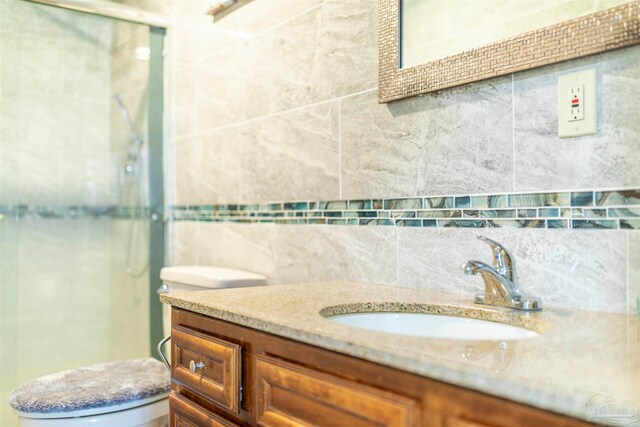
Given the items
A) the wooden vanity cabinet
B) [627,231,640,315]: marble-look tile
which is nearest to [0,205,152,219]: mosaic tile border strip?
the wooden vanity cabinet

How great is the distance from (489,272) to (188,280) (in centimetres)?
120

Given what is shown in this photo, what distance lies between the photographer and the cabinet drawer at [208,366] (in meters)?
1.08

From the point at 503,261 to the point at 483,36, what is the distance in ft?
1.64

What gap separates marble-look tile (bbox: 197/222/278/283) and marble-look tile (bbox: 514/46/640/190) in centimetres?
98

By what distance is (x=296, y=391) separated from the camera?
91cm

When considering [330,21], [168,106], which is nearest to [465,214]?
[330,21]

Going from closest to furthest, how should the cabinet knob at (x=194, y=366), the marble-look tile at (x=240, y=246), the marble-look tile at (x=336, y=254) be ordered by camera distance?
the cabinet knob at (x=194, y=366), the marble-look tile at (x=336, y=254), the marble-look tile at (x=240, y=246)

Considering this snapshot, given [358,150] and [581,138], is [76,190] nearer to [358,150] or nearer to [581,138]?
[358,150]

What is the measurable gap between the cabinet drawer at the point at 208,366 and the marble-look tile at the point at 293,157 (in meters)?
0.62

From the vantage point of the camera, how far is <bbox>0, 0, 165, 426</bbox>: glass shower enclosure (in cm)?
221

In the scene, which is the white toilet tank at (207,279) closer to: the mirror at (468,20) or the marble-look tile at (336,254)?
the marble-look tile at (336,254)

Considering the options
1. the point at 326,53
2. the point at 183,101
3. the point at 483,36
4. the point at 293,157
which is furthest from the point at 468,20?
the point at 183,101

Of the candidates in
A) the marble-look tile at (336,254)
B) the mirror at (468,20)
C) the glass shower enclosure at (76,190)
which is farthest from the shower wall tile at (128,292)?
the mirror at (468,20)

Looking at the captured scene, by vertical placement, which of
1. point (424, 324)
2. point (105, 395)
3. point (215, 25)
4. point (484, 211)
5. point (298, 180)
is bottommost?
point (105, 395)
